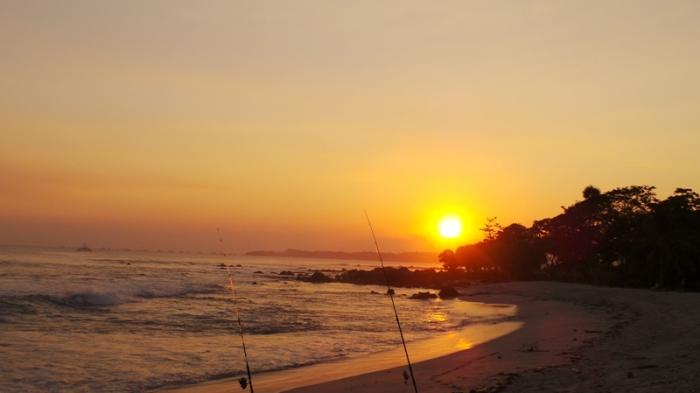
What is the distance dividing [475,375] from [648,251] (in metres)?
32.7

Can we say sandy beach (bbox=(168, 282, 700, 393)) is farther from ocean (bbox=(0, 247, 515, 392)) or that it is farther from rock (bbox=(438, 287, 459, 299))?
rock (bbox=(438, 287, 459, 299))

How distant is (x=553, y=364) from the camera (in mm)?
11484

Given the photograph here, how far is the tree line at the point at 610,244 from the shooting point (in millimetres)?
35656

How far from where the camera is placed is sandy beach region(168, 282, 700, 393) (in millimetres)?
9172

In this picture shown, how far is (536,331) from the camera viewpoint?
18.9m

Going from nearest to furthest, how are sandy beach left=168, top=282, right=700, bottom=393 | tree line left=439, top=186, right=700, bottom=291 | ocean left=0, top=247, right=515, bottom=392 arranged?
sandy beach left=168, top=282, right=700, bottom=393 < ocean left=0, top=247, right=515, bottom=392 < tree line left=439, top=186, right=700, bottom=291

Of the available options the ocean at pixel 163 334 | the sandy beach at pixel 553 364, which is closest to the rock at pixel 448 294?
the ocean at pixel 163 334

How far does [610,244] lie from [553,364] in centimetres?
3441

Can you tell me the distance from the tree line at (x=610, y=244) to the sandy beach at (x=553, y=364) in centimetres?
1647

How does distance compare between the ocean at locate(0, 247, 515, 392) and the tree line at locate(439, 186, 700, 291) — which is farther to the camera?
the tree line at locate(439, 186, 700, 291)

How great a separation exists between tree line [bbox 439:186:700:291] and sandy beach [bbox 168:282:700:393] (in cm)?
1647

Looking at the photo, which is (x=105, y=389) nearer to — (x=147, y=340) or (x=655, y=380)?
(x=147, y=340)

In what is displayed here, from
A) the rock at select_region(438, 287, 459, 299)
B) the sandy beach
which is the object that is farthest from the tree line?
the sandy beach

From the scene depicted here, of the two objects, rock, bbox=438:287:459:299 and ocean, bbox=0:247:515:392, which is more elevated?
ocean, bbox=0:247:515:392
